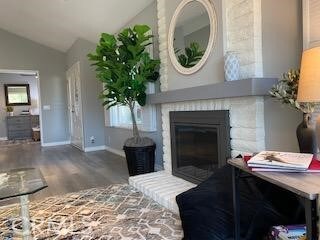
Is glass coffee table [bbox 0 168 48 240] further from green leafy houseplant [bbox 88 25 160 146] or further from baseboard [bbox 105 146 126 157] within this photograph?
baseboard [bbox 105 146 126 157]

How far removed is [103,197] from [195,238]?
1501 mm

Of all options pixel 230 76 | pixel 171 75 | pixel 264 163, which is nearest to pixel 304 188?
pixel 264 163

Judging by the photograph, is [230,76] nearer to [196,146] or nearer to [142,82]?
[196,146]

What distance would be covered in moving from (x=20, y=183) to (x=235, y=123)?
1.79m

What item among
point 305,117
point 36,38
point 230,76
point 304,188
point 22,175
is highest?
point 36,38

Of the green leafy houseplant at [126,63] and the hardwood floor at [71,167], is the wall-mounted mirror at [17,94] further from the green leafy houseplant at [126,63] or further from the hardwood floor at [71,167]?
the green leafy houseplant at [126,63]

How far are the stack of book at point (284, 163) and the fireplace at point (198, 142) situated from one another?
1032 mm

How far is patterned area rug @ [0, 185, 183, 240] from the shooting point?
2072 millimetres

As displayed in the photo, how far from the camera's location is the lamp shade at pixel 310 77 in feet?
4.26

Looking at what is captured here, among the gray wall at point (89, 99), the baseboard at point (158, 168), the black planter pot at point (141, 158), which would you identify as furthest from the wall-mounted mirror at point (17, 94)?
the black planter pot at point (141, 158)

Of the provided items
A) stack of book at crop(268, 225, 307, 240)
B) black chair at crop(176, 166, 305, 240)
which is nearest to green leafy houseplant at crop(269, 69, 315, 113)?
black chair at crop(176, 166, 305, 240)

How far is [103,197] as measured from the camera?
2934 mm

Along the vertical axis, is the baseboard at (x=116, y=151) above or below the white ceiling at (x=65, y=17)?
below

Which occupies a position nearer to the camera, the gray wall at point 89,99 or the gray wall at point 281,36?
the gray wall at point 281,36
